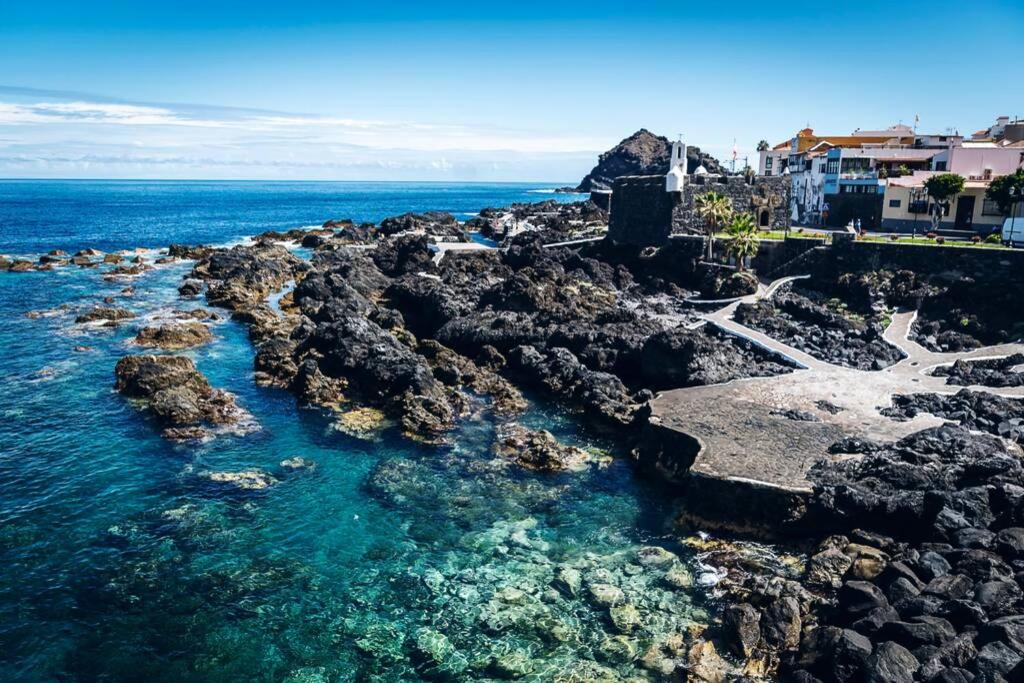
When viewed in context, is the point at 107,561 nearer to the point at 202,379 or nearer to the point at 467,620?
the point at 467,620

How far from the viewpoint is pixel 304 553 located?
24062 millimetres

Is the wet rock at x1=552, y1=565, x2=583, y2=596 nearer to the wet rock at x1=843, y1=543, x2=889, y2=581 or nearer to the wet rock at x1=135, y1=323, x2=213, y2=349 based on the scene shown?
the wet rock at x1=843, y1=543, x2=889, y2=581

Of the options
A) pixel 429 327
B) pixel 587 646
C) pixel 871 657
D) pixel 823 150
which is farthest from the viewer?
pixel 823 150

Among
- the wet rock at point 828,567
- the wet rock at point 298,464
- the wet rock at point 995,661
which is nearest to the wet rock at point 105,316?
the wet rock at point 298,464

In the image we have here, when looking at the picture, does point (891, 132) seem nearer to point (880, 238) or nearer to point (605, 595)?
point (880, 238)

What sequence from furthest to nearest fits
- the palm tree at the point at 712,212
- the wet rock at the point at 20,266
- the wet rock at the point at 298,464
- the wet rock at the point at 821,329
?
1. the wet rock at the point at 20,266
2. the palm tree at the point at 712,212
3. the wet rock at the point at 821,329
4. the wet rock at the point at 298,464

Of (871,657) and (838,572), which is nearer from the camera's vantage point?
(871,657)

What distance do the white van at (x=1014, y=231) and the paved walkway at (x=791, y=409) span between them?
1303cm

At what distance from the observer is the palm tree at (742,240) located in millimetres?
58625

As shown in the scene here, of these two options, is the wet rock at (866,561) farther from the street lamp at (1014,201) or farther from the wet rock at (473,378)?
the street lamp at (1014,201)

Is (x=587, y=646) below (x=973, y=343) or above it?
below

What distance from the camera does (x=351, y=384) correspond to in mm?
39438

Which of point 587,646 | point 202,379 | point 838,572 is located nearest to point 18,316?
point 202,379

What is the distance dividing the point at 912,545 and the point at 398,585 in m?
17.2
